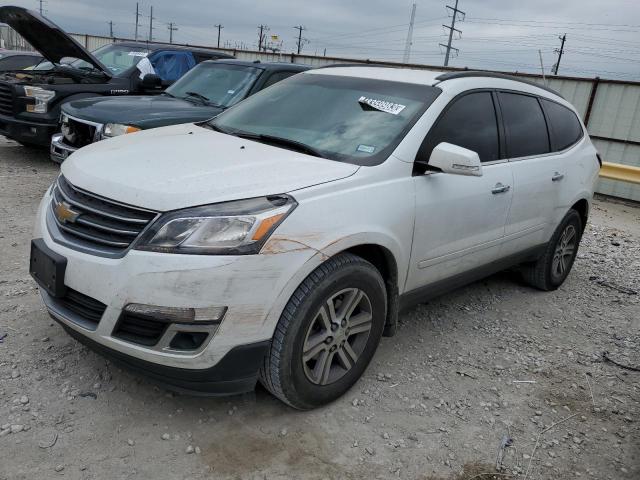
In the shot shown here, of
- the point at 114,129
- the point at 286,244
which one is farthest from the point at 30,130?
the point at 286,244

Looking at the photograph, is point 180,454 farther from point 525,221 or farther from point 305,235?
point 525,221

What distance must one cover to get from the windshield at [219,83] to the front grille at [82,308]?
4.57 metres

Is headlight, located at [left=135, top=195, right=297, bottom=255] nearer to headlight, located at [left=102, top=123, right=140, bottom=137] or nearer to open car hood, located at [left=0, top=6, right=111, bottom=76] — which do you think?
headlight, located at [left=102, top=123, right=140, bottom=137]

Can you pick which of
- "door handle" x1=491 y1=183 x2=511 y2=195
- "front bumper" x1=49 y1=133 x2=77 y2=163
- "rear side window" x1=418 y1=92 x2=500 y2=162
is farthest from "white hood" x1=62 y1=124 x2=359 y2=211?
"front bumper" x1=49 y1=133 x2=77 y2=163

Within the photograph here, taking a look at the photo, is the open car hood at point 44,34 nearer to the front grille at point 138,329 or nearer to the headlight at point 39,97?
the headlight at point 39,97

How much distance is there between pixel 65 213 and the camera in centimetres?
271

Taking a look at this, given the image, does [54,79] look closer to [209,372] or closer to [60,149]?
[60,149]

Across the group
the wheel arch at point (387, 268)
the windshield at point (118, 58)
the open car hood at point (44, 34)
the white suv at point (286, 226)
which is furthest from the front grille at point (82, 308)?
the windshield at point (118, 58)

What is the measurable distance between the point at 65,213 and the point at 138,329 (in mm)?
722

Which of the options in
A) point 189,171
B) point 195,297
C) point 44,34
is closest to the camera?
point 195,297

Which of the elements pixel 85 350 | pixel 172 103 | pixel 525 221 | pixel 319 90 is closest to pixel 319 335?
pixel 85 350

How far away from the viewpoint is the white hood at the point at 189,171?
2.50 meters

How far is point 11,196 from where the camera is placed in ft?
20.5

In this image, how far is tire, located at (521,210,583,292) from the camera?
4.86m
